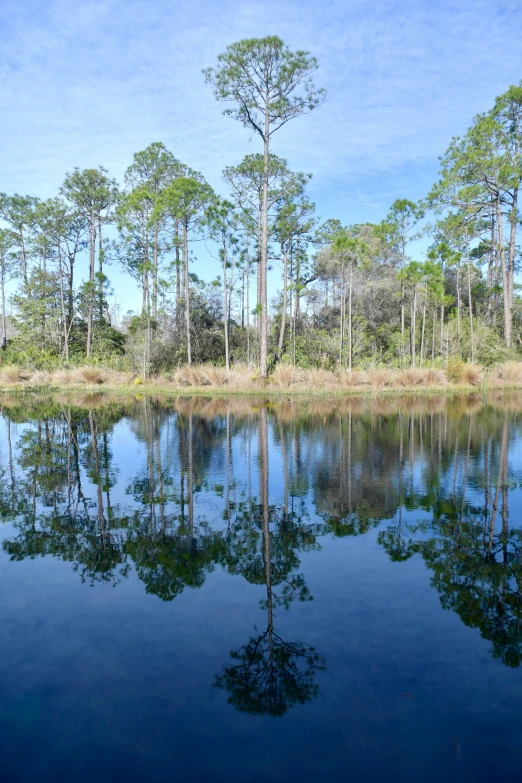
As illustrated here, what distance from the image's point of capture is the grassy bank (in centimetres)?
2428

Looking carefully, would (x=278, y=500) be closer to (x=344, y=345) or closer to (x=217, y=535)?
(x=217, y=535)

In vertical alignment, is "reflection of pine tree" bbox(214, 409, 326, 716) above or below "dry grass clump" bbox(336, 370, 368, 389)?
below

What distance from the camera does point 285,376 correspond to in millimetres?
24328

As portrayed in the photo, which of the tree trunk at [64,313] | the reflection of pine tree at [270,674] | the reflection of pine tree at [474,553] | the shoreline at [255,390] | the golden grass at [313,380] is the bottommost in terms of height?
the reflection of pine tree at [270,674]

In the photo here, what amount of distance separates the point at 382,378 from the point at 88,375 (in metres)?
15.7

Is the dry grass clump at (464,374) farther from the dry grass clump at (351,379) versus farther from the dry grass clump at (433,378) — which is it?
the dry grass clump at (351,379)

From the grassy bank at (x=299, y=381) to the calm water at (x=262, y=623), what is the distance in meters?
15.0

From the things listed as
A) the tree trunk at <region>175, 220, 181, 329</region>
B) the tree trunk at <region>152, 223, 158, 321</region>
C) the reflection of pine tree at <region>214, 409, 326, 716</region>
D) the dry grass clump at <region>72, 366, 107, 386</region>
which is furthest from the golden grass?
the reflection of pine tree at <region>214, 409, 326, 716</region>

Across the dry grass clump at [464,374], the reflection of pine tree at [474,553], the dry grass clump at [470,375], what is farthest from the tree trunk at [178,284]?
the reflection of pine tree at [474,553]

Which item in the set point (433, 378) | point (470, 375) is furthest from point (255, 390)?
point (470, 375)

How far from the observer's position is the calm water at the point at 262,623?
113 inches

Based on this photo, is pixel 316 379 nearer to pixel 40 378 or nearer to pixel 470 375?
pixel 470 375

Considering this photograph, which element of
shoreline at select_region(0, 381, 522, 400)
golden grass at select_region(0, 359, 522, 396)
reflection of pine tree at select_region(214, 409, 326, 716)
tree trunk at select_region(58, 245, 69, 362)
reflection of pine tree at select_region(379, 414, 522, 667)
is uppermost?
tree trunk at select_region(58, 245, 69, 362)

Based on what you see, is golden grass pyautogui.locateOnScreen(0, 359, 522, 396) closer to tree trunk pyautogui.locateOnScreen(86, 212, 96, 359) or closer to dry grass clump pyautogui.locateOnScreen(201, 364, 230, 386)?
dry grass clump pyautogui.locateOnScreen(201, 364, 230, 386)
